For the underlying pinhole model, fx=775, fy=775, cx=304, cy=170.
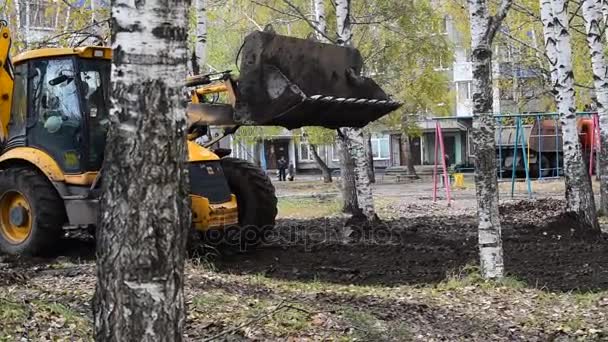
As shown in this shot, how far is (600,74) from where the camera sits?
14.4m

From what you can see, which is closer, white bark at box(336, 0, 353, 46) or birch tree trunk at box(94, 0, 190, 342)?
birch tree trunk at box(94, 0, 190, 342)

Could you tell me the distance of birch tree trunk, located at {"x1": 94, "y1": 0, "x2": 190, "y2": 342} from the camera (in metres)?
3.49

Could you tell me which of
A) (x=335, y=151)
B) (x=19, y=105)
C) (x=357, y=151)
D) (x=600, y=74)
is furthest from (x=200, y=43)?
(x=335, y=151)

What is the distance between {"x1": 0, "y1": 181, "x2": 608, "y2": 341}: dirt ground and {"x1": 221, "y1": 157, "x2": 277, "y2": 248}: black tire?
0.28m

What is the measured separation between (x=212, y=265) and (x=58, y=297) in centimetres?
295

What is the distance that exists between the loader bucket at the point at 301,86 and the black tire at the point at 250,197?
149cm

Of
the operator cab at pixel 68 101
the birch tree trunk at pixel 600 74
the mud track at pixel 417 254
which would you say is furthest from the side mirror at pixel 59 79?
the birch tree trunk at pixel 600 74

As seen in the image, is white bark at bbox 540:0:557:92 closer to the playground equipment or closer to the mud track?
the mud track

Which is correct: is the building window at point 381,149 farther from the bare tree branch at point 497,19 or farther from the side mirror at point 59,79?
the bare tree branch at point 497,19

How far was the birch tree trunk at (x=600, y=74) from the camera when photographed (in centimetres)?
1426

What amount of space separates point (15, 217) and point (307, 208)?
9.62 m

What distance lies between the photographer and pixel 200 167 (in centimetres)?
939

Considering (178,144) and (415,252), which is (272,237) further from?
(178,144)

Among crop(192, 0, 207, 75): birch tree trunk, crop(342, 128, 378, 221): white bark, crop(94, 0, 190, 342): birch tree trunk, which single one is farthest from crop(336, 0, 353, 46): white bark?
crop(94, 0, 190, 342): birch tree trunk
